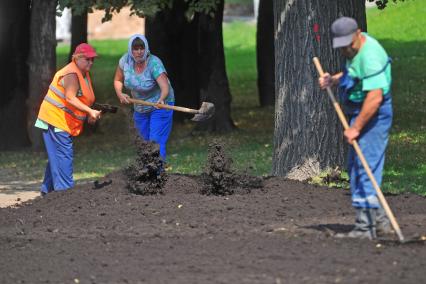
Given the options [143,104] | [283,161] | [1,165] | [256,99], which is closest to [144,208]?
[143,104]

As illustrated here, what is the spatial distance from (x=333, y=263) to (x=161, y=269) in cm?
127

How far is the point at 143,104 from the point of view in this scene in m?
12.4

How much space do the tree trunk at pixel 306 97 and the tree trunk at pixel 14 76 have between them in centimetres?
863

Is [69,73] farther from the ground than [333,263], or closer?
farther from the ground

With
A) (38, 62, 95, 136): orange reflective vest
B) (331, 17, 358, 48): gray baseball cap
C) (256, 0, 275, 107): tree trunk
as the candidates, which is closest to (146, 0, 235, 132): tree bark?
(256, 0, 275, 107): tree trunk

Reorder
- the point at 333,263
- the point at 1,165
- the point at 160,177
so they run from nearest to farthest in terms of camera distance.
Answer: the point at 333,263
the point at 160,177
the point at 1,165

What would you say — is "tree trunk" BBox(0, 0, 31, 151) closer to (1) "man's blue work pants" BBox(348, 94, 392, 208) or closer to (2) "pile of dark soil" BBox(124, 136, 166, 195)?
(2) "pile of dark soil" BBox(124, 136, 166, 195)

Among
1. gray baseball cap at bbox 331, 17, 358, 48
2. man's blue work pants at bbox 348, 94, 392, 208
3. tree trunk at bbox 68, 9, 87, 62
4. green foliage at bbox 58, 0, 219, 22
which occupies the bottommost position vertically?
man's blue work pants at bbox 348, 94, 392, 208

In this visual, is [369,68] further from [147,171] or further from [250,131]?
[250,131]

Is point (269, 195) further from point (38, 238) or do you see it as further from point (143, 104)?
point (38, 238)

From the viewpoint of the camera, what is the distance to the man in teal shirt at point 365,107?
884cm

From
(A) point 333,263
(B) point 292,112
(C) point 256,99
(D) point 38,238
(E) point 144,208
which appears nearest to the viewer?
(A) point 333,263

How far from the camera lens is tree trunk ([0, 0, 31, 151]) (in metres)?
20.5

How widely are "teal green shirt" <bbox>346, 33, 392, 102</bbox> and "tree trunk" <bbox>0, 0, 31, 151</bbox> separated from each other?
12.5 m
